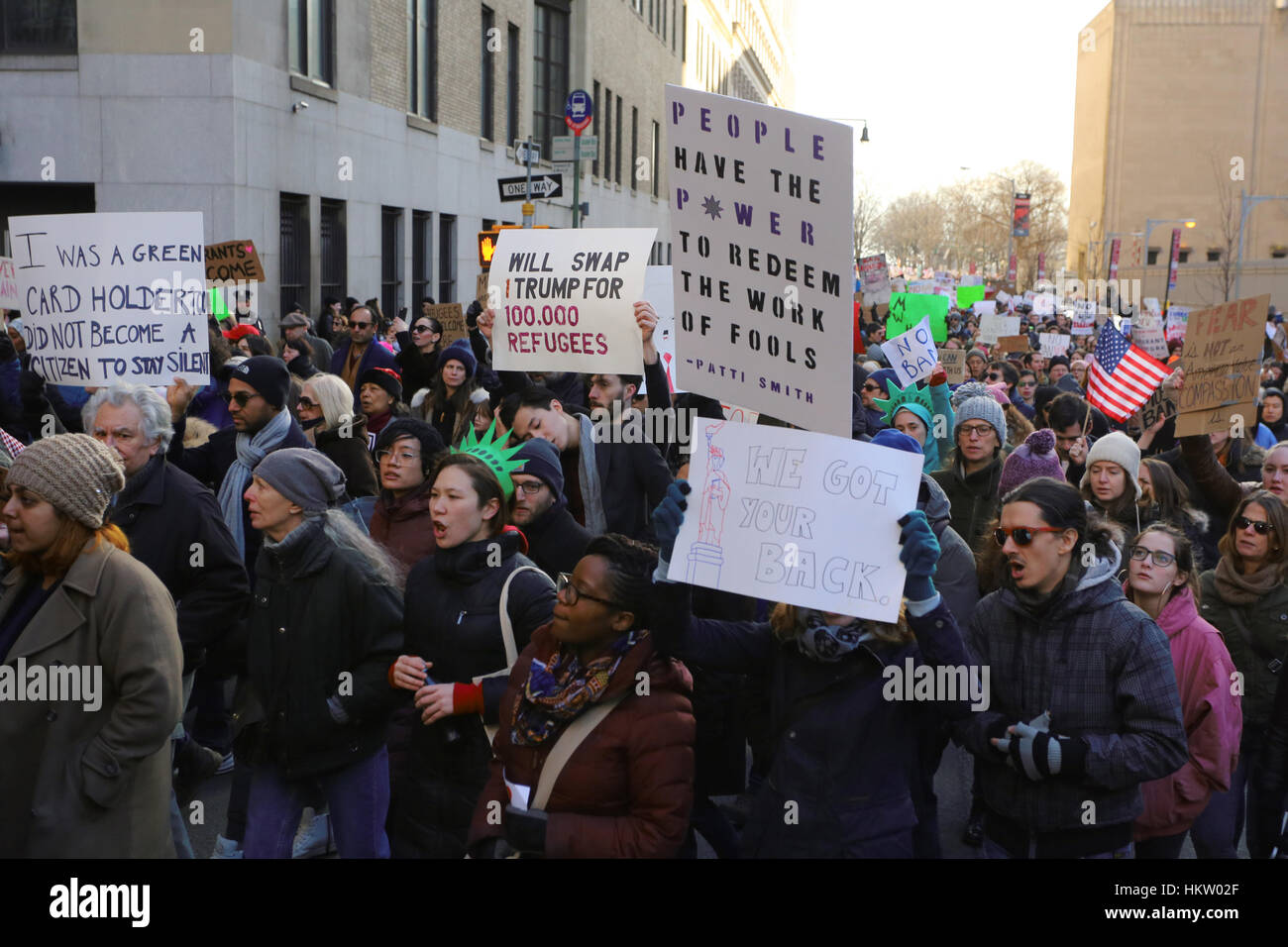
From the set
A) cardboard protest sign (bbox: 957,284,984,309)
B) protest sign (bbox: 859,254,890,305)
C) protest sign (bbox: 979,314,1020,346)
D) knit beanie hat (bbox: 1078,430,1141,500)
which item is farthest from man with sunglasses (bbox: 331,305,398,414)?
cardboard protest sign (bbox: 957,284,984,309)

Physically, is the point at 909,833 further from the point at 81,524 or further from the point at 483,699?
the point at 81,524

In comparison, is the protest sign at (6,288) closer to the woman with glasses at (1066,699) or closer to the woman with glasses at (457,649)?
the woman with glasses at (457,649)

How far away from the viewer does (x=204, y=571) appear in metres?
5.40

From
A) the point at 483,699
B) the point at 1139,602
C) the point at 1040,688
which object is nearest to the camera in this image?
the point at 1040,688

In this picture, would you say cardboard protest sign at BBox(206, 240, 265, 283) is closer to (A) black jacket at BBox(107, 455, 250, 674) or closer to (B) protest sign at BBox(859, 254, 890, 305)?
(A) black jacket at BBox(107, 455, 250, 674)

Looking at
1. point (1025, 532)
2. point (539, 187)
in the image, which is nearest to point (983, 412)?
point (1025, 532)

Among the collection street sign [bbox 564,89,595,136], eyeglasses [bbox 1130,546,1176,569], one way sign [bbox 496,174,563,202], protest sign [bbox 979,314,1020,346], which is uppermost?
street sign [bbox 564,89,595,136]

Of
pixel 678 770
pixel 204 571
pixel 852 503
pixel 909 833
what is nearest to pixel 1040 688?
pixel 909 833

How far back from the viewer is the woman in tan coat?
388 cm

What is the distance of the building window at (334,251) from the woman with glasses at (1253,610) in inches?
749

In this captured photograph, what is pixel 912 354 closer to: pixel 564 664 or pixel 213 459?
pixel 213 459

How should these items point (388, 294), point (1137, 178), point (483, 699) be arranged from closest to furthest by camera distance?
point (483, 699), point (388, 294), point (1137, 178)

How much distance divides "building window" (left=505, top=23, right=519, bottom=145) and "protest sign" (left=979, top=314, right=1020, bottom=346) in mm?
14100

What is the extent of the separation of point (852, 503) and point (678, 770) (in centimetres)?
88
